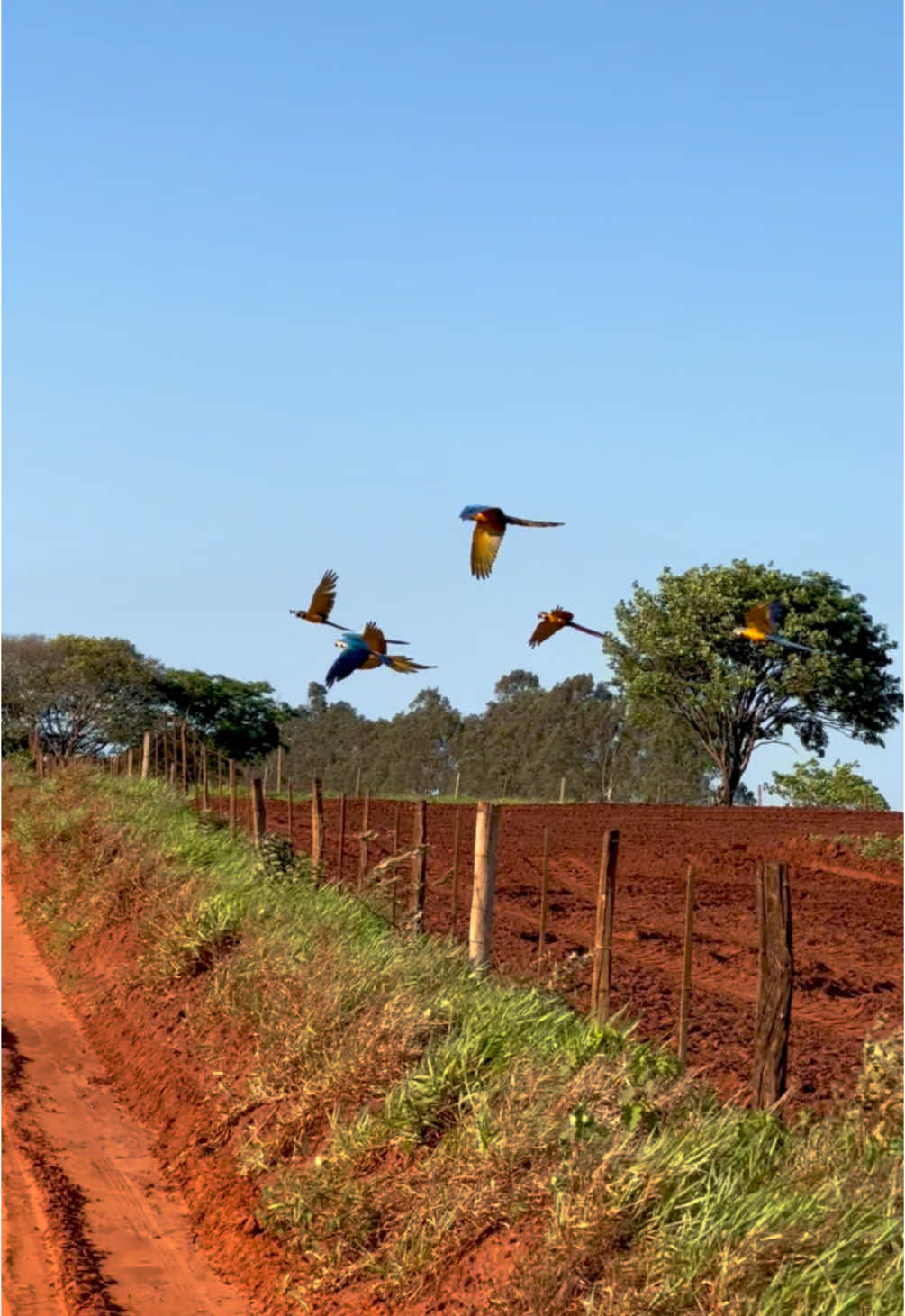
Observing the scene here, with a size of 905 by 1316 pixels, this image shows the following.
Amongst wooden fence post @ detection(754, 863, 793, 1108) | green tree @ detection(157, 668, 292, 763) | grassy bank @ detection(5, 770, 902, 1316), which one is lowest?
grassy bank @ detection(5, 770, 902, 1316)

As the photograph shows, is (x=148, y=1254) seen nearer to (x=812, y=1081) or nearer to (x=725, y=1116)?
(x=725, y=1116)

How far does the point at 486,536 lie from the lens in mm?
6383

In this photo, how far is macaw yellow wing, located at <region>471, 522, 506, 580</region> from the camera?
6277mm

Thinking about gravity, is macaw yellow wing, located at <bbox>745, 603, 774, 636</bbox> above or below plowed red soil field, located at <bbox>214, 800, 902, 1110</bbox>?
above

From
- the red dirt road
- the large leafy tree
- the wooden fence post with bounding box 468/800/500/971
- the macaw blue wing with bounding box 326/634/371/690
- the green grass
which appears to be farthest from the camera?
the large leafy tree

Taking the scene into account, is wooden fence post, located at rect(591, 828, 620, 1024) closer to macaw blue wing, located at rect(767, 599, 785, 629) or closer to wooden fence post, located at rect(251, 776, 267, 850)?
macaw blue wing, located at rect(767, 599, 785, 629)

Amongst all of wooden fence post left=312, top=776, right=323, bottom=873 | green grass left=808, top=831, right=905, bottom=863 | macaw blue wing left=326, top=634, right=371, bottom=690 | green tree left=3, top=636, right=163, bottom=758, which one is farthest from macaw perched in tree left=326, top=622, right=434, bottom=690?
green tree left=3, top=636, right=163, bottom=758

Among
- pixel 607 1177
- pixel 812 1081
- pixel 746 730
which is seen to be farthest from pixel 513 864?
pixel 746 730

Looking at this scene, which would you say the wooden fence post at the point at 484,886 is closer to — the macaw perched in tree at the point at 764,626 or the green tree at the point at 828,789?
the macaw perched in tree at the point at 764,626

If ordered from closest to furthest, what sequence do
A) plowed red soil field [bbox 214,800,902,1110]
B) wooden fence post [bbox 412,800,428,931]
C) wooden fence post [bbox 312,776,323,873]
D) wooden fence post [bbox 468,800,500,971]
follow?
1. wooden fence post [bbox 468,800,500,971]
2. plowed red soil field [bbox 214,800,902,1110]
3. wooden fence post [bbox 412,800,428,931]
4. wooden fence post [bbox 312,776,323,873]

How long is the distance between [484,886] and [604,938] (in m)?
1.61

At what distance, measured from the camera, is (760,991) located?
694 centimetres

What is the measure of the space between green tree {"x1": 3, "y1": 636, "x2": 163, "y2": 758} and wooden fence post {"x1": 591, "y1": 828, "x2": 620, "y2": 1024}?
38.7 meters

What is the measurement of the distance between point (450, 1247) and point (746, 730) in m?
35.7
